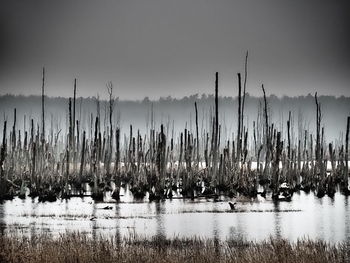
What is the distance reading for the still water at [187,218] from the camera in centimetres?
1370

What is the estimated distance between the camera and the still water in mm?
13703

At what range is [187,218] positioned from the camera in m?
16.1

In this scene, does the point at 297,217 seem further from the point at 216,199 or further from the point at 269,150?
the point at 269,150

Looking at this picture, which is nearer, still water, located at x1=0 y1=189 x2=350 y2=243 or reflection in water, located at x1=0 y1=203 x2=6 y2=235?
reflection in water, located at x1=0 y1=203 x2=6 y2=235

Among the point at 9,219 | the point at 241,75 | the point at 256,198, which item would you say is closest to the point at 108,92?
the point at 241,75

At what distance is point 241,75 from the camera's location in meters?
26.4

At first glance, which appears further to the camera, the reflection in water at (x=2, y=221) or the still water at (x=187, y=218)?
the still water at (x=187, y=218)

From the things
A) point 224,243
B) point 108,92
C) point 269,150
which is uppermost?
point 108,92

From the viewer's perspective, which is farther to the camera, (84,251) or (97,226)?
(97,226)

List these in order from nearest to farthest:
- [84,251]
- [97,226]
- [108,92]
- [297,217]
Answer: [84,251]
[97,226]
[297,217]
[108,92]

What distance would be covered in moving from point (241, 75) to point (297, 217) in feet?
36.5

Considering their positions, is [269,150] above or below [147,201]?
above

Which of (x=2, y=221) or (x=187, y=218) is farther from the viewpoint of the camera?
(x=187, y=218)

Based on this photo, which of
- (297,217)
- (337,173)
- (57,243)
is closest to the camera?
(57,243)
